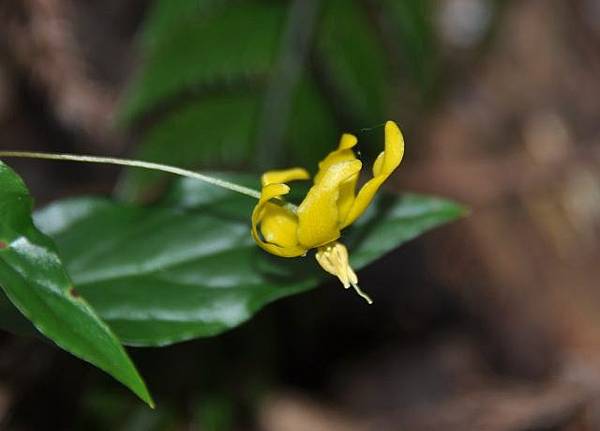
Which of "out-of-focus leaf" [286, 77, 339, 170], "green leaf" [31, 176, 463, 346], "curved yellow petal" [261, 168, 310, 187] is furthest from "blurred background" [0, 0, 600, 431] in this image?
"curved yellow petal" [261, 168, 310, 187]

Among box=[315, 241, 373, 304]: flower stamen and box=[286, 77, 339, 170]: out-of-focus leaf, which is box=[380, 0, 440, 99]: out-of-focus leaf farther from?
box=[315, 241, 373, 304]: flower stamen

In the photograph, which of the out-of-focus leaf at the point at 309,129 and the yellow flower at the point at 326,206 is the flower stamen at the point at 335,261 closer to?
the yellow flower at the point at 326,206

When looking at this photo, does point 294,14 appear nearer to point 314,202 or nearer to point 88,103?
point 88,103

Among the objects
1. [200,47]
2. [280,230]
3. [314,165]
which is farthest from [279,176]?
[200,47]

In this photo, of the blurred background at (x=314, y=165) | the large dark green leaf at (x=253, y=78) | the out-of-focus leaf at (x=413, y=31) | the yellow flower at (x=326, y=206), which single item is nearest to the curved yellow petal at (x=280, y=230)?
the yellow flower at (x=326, y=206)

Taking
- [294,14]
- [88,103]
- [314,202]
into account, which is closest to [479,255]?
[294,14]
